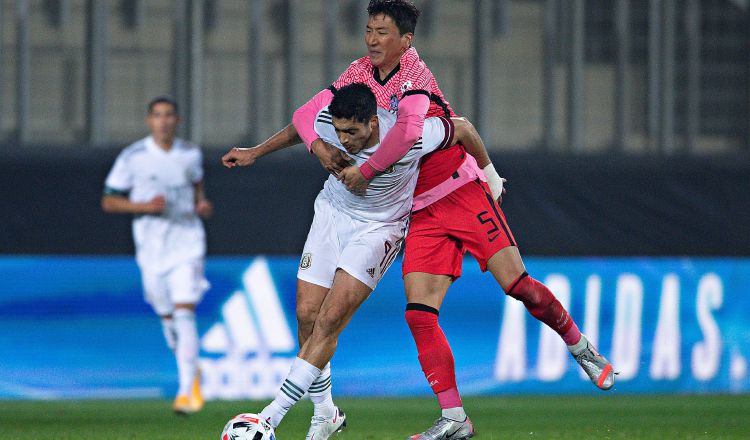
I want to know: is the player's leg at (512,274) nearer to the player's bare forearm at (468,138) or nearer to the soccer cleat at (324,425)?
the player's bare forearm at (468,138)

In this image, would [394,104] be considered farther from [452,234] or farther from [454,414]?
[454,414]

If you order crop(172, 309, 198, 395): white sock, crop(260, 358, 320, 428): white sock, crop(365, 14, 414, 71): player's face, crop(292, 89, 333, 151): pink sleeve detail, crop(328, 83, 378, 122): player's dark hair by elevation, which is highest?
crop(365, 14, 414, 71): player's face

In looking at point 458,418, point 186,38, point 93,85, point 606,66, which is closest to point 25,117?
point 93,85

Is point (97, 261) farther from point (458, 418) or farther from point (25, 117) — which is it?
point (458, 418)

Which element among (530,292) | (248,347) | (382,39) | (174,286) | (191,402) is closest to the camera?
(382,39)

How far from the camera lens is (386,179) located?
6.20 meters

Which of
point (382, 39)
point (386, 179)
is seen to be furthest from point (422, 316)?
point (382, 39)

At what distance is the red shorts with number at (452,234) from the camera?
639 centimetres

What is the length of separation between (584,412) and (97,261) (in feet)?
12.5

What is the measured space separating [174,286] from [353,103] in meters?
3.54

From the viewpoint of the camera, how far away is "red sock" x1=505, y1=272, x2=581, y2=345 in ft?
21.0

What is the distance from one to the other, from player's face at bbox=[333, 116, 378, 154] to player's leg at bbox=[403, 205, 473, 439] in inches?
23.7

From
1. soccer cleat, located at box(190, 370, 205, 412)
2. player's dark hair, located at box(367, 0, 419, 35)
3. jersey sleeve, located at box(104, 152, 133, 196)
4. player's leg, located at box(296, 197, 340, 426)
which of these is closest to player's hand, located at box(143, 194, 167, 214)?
jersey sleeve, located at box(104, 152, 133, 196)

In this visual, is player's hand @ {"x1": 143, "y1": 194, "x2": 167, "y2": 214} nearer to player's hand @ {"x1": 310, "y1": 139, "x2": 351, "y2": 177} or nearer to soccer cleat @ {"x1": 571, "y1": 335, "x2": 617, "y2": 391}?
player's hand @ {"x1": 310, "y1": 139, "x2": 351, "y2": 177}
